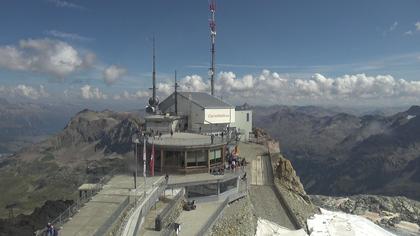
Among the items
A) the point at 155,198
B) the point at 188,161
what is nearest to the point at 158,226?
the point at 155,198

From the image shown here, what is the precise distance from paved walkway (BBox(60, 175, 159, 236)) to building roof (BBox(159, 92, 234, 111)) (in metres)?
24.7

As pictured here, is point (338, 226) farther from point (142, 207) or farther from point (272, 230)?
point (142, 207)

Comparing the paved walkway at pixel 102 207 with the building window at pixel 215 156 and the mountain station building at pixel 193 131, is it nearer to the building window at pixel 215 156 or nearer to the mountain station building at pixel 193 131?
the mountain station building at pixel 193 131

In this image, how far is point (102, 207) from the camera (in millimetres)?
31406

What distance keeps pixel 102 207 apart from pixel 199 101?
35.1 metres

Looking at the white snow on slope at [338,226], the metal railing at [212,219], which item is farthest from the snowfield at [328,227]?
the metal railing at [212,219]

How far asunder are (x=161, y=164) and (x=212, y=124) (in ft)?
64.2

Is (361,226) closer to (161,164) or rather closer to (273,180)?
(273,180)

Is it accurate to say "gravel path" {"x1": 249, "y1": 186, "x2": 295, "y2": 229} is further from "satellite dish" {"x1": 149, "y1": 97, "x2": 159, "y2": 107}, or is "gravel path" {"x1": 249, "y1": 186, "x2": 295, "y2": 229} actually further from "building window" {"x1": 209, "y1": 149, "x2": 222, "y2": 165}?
"satellite dish" {"x1": 149, "y1": 97, "x2": 159, "y2": 107}

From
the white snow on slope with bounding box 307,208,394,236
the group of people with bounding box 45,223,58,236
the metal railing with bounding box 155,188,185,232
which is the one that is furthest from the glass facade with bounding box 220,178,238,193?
the group of people with bounding box 45,223,58,236

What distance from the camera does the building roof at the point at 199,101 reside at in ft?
210

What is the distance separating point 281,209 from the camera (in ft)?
168

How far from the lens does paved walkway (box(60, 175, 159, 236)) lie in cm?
2704

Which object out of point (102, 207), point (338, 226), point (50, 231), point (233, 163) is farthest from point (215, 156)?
point (50, 231)
